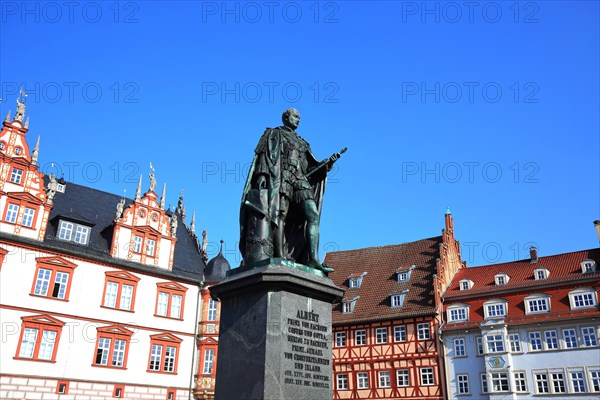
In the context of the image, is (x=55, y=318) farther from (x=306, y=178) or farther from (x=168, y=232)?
(x=306, y=178)

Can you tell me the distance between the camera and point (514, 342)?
31.9m

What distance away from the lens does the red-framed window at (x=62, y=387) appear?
972 inches

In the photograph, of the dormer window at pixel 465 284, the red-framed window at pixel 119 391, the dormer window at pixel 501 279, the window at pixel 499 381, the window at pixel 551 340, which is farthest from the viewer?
the dormer window at pixel 465 284

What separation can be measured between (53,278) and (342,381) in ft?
61.3

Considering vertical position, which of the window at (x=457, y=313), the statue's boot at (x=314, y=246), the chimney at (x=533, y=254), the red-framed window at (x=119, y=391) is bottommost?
the red-framed window at (x=119, y=391)

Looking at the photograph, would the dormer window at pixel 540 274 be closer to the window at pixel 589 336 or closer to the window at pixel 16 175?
the window at pixel 589 336

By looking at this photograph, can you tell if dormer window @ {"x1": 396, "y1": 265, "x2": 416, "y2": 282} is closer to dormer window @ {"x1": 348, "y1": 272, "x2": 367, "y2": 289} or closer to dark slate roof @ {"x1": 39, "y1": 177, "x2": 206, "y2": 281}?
dormer window @ {"x1": 348, "y1": 272, "x2": 367, "y2": 289}

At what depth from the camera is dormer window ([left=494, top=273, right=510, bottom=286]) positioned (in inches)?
1371

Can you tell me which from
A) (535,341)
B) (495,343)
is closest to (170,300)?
(495,343)

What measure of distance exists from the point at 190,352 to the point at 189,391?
6.58 ft

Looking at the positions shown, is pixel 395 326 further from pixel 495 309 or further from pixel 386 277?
pixel 495 309

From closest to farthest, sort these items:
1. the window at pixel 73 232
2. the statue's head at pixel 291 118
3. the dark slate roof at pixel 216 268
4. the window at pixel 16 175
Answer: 1. the statue's head at pixel 291 118
2. the window at pixel 16 175
3. the window at pixel 73 232
4. the dark slate roof at pixel 216 268

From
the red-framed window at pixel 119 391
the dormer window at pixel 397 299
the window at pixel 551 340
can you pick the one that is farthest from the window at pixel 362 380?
the red-framed window at pixel 119 391

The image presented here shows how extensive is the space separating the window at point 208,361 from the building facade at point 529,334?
45.6 feet
